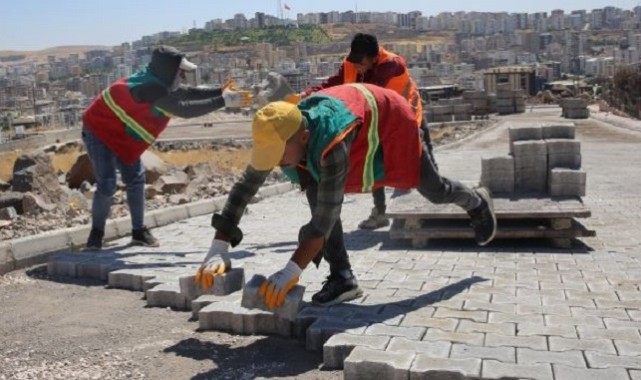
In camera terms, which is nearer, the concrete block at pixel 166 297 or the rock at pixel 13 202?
the concrete block at pixel 166 297

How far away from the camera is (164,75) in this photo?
6527mm

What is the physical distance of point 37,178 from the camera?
1177cm

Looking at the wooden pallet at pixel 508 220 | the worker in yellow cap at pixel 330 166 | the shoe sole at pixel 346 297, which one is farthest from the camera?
the wooden pallet at pixel 508 220

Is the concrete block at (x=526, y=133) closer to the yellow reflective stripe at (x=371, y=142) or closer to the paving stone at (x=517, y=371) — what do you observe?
the yellow reflective stripe at (x=371, y=142)

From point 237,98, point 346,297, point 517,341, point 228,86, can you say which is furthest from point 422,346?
point 228,86

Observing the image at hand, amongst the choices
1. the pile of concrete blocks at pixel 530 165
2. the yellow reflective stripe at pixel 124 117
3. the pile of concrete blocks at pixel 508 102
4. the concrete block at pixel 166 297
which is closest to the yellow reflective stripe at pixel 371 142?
the concrete block at pixel 166 297

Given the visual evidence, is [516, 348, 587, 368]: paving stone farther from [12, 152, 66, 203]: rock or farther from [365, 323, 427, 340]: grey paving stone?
[12, 152, 66, 203]: rock

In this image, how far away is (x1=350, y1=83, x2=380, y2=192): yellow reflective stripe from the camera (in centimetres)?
430

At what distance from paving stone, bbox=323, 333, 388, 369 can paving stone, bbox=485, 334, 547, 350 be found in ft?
1.70

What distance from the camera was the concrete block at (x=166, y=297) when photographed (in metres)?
5.27

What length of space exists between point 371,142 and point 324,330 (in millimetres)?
1090

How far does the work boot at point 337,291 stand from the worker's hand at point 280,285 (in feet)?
2.20

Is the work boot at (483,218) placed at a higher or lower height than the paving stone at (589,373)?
higher

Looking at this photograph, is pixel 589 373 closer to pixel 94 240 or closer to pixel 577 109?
pixel 94 240
